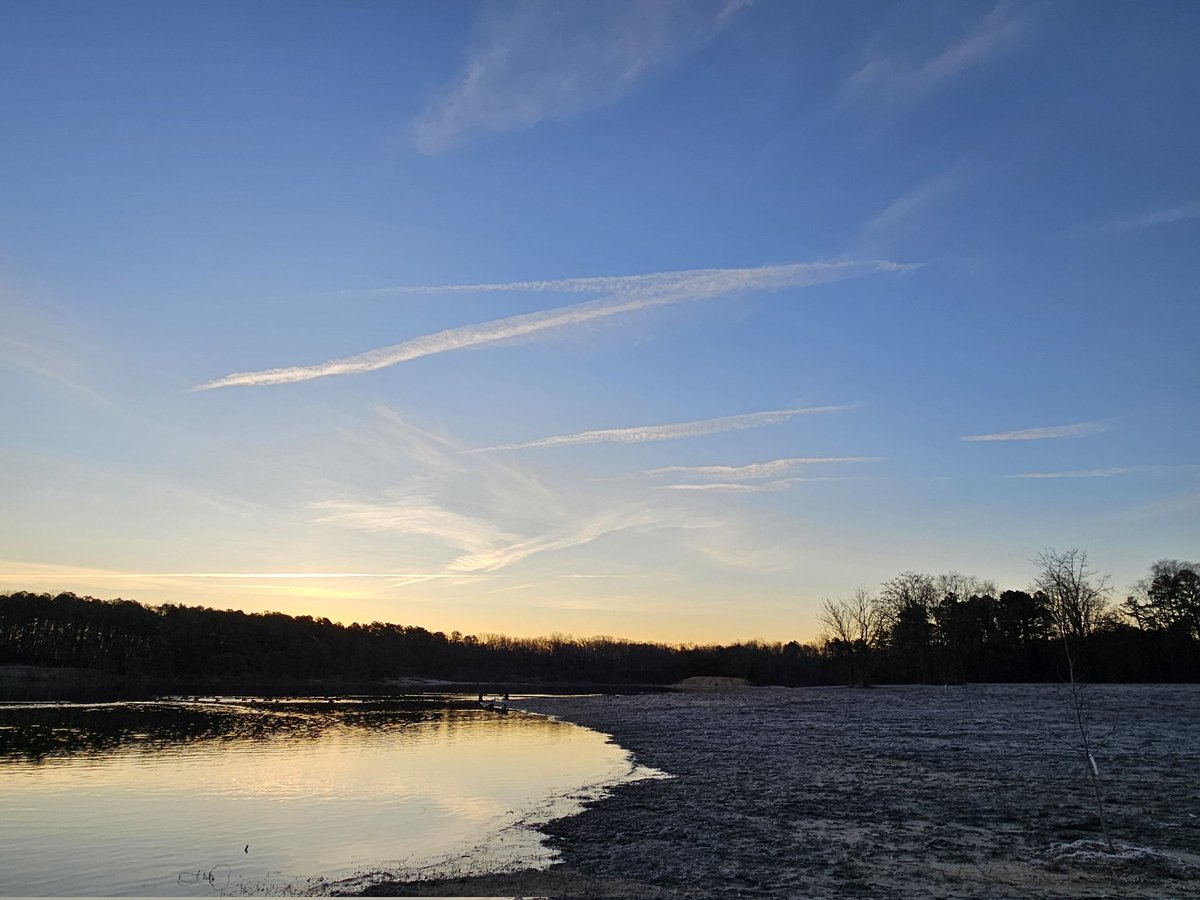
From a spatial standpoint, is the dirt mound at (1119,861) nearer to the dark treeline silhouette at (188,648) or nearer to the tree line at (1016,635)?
the tree line at (1016,635)

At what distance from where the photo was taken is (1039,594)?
97938 mm

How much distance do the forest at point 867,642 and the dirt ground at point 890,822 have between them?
97.3 ft

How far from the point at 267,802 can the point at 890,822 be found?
63.5 ft

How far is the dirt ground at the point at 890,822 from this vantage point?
12883 millimetres

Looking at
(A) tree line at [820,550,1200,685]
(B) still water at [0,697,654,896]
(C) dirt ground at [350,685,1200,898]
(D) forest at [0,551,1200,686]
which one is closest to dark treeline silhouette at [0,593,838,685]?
(D) forest at [0,551,1200,686]

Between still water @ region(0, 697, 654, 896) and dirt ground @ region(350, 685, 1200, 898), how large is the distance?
89.6 inches

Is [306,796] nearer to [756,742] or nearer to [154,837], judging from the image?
[154,837]

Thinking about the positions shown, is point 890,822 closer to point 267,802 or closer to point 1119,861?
point 1119,861

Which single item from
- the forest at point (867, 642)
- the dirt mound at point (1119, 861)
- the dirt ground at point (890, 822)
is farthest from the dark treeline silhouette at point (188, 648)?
the dirt mound at point (1119, 861)

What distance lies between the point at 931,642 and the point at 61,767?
339 ft

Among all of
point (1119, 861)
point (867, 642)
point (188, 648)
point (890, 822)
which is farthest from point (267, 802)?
point (188, 648)

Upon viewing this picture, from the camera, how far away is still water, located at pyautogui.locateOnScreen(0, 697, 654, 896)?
15750mm

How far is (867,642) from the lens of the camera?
111 meters

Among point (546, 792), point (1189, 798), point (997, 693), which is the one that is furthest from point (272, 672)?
point (1189, 798)
